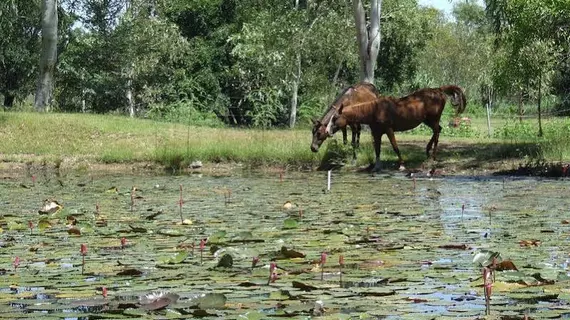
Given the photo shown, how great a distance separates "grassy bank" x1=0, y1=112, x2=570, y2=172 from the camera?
2642 centimetres

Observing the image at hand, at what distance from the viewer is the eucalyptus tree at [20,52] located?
48.2 meters

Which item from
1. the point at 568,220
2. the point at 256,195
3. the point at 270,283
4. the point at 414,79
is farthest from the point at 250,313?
the point at 414,79

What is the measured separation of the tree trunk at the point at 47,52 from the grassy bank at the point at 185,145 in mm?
4544

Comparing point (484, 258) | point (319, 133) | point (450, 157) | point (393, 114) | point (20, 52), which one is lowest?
point (484, 258)

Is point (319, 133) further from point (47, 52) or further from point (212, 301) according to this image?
point (212, 301)

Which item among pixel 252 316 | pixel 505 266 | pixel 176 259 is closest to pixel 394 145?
pixel 176 259

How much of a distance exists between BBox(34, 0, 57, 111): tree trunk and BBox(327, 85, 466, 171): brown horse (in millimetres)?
15079

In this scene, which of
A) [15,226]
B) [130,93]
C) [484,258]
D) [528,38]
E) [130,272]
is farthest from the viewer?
[130,93]

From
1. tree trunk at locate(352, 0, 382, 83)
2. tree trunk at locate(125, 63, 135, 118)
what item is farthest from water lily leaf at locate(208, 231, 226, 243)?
tree trunk at locate(125, 63, 135, 118)

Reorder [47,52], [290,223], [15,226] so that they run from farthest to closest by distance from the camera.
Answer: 1. [47,52]
2. [15,226]
3. [290,223]

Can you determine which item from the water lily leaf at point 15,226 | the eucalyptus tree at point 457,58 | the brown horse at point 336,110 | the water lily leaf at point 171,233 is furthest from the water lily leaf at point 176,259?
the eucalyptus tree at point 457,58

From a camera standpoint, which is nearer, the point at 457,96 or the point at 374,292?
the point at 374,292

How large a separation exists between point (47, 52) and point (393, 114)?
15.9m

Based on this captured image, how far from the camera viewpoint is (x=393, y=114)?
25.3 m
